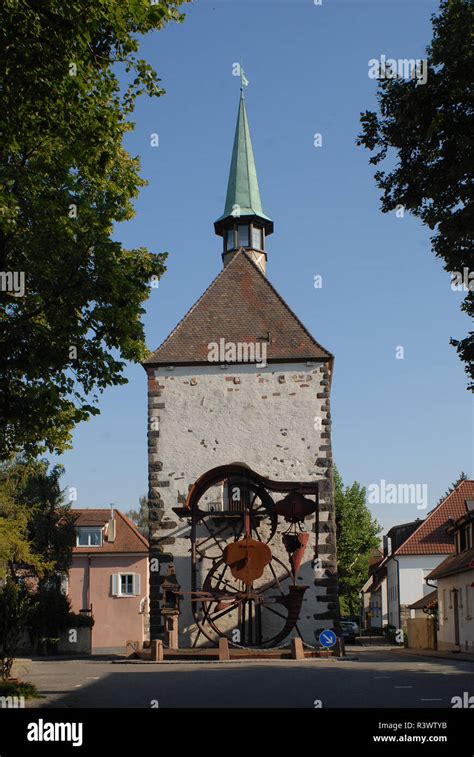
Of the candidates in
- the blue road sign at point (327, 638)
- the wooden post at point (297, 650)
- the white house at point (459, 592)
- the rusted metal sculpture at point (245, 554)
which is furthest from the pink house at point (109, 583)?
the wooden post at point (297, 650)

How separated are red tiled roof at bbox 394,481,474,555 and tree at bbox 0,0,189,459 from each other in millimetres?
33786

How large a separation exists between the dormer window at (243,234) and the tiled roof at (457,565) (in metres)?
14.2

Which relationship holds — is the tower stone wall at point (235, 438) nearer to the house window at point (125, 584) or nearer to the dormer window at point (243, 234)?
the dormer window at point (243, 234)

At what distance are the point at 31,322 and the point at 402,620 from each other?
124 ft

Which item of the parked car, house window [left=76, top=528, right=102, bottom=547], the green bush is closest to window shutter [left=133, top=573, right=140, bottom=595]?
house window [left=76, top=528, right=102, bottom=547]

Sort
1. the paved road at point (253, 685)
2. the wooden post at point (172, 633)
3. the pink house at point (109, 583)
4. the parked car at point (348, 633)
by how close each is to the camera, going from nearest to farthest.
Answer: the paved road at point (253, 685), the wooden post at point (172, 633), the pink house at point (109, 583), the parked car at point (348, 633)

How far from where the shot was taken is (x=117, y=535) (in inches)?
1825

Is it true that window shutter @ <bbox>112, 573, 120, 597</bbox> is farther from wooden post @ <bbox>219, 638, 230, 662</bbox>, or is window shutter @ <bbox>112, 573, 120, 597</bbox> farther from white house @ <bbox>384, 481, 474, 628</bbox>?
wooden post @ <bbox>219, 638, 230, 662</bbox>

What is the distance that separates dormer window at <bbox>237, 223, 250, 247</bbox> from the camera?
3538cm

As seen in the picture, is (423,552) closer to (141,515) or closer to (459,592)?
(459,592)

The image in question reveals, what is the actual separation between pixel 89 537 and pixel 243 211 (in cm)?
1880

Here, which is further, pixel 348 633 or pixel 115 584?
pixel 348 633

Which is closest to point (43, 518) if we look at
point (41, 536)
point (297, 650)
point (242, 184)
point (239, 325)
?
point (41, 536)

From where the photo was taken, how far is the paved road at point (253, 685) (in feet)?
40.2
